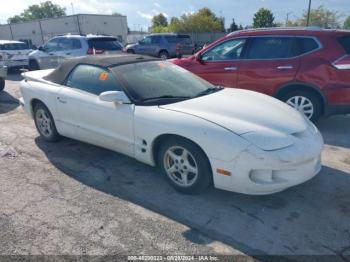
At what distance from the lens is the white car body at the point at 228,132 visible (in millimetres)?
2994

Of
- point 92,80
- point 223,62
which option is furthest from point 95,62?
point 223,62

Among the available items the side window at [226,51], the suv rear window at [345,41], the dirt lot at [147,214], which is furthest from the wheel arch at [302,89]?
the dirt lot at [147,214]

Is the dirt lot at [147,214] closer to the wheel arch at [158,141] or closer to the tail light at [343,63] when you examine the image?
the wheel arch at [158,141]

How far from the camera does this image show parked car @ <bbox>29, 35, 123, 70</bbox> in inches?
460

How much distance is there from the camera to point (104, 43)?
12125 mm

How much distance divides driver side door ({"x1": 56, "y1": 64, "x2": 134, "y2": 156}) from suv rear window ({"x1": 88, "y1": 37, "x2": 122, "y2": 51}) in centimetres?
778

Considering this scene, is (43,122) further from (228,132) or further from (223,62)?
(223,62)

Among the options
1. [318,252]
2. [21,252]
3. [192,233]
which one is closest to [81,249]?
[21,252]

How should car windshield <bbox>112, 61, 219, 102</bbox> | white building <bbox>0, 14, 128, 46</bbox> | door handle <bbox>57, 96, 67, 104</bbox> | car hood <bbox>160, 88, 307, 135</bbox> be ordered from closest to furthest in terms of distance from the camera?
car hood <bbox>160, 88, 307, 135</bbox>
car windshield <bbox>112, 61, 219, 102</bbox>
door handle <bbox>57, 96, 67, 104</bbox>
white building <bbox>0, 14, 128, 46</bbox>

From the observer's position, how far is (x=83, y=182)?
12.7 feet

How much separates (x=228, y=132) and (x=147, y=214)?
113 cm

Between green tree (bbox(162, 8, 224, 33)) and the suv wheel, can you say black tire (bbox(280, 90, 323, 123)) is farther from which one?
green tree (bbox(162, 8, 224, 33))

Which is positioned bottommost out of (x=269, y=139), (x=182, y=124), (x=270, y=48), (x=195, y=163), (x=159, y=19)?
(x=195, y=163)


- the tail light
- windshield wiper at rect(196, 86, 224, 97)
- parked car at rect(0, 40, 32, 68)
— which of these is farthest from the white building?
windshield wiper at rect(196, 86, 224, 97)
